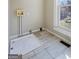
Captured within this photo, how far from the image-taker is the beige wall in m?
4.54

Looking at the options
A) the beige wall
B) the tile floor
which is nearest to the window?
the tile floor

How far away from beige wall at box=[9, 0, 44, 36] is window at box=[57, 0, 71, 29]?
1.07 m

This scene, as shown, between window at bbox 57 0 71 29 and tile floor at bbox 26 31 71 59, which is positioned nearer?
tile floor at bbox 26 31 71 59

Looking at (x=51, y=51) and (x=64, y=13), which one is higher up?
(x=64, y=13)

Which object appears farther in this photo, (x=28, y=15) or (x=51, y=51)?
(x=28, y=15)

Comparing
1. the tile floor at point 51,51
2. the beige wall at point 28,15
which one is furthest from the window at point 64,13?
the beige wall at point 28,15

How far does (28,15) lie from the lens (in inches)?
201

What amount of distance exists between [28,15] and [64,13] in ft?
5.07

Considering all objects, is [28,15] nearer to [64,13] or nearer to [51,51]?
[64,13]

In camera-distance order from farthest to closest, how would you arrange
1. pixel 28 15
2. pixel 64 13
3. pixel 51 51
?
pixel 28 15, pixel 64 13, pixel 51 51

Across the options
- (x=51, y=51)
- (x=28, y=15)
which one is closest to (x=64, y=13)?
(x=28, y=15)

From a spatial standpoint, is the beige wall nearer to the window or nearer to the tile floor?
the window

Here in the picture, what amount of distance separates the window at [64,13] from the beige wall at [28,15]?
107 centimetres

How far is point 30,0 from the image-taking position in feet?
16.6
